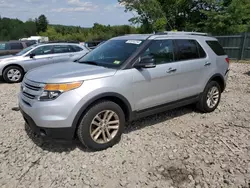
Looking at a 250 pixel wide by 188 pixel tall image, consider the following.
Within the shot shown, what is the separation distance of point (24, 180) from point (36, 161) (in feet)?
1.28

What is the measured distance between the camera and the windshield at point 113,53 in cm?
366

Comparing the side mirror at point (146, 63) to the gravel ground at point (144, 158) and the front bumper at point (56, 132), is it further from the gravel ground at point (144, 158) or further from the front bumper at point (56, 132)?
the front bumper at point (56, 132)

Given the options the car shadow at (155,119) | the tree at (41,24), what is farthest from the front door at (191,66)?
the tree at (41,24)

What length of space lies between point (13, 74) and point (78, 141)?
21.6ft

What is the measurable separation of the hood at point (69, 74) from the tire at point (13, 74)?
6080mm

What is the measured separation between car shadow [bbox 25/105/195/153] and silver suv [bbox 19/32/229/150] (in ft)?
0.97

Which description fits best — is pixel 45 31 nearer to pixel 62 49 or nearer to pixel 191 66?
pixel 62 49

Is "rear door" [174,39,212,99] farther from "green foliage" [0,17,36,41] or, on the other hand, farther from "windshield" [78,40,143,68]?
"green foliage" [0,17,36,41]

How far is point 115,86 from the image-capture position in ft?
10.8

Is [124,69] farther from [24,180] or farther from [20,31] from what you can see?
[20,31]

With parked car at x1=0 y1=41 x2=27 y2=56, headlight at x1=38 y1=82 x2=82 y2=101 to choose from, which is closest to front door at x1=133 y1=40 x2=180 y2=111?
headlight at x1=38 y1=82 x2=82 y2=101

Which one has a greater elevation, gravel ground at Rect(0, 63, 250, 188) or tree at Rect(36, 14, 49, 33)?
tree at Rect(36, 14, 49, 33)

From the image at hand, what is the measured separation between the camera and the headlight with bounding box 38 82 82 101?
117 inches

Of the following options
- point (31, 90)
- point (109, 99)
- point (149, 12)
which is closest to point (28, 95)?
point (31, 90)
